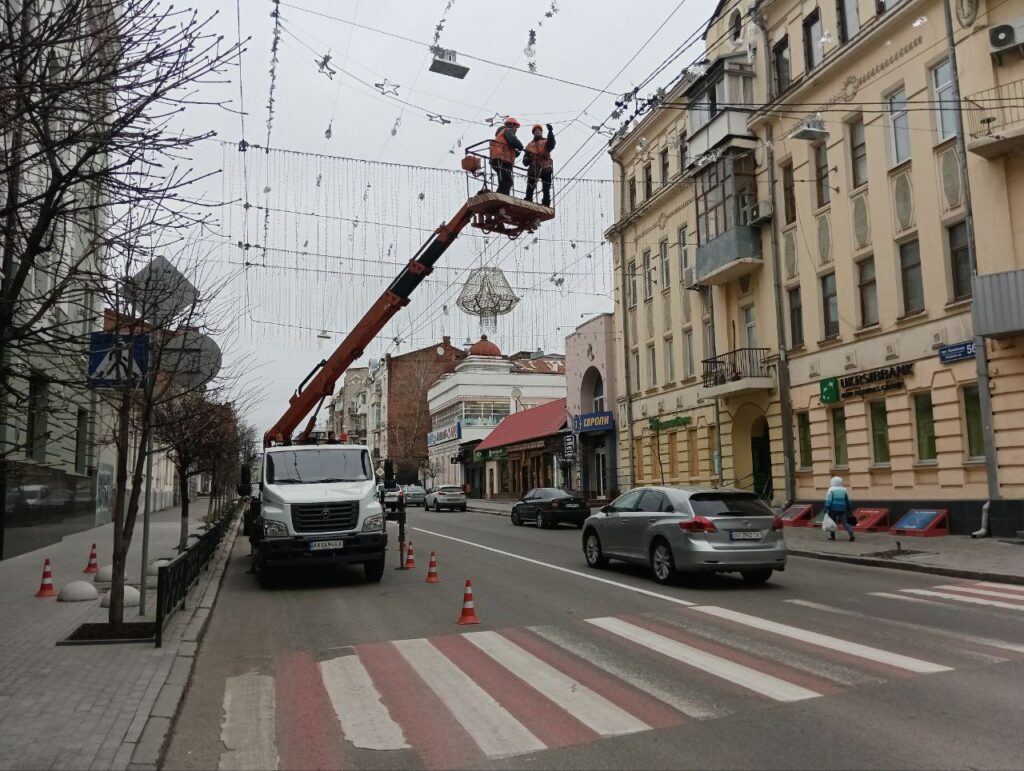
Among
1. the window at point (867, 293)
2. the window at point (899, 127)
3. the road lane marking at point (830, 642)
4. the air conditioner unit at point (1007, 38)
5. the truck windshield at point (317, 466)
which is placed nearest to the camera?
the road lane marking at point (830, 642)

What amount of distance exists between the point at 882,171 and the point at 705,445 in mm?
12247

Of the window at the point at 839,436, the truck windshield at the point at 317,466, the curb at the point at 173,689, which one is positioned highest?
the window at the point at 839,436

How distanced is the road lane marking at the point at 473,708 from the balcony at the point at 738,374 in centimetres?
2027

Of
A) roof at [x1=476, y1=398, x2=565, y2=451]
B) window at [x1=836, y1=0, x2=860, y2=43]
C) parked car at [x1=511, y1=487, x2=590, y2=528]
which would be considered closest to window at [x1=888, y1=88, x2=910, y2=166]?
window at [x1=836, y1=0, x2=860, y2=43]

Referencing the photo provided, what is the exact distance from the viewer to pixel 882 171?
22.0m

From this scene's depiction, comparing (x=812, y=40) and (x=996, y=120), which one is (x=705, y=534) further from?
(x=812, y=40)

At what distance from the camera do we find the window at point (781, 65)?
86.4 ft

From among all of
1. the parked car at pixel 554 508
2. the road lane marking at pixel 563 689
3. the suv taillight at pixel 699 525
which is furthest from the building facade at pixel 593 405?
the road lane marking at pixel 563 689

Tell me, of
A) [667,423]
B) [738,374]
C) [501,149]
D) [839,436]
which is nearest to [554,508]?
[667,423]

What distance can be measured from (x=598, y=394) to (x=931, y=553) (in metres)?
26.4

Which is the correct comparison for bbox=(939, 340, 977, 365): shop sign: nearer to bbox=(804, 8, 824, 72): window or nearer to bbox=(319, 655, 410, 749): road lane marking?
bbox=(804, 8, 824, 72): window

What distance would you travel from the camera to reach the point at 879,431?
22.5 metres

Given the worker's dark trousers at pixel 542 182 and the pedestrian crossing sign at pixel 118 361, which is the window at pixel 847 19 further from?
the pedestrian crossing sign at pixel 118 361

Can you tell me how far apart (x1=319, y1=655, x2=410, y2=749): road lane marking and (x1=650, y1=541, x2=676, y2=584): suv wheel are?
611 cm
